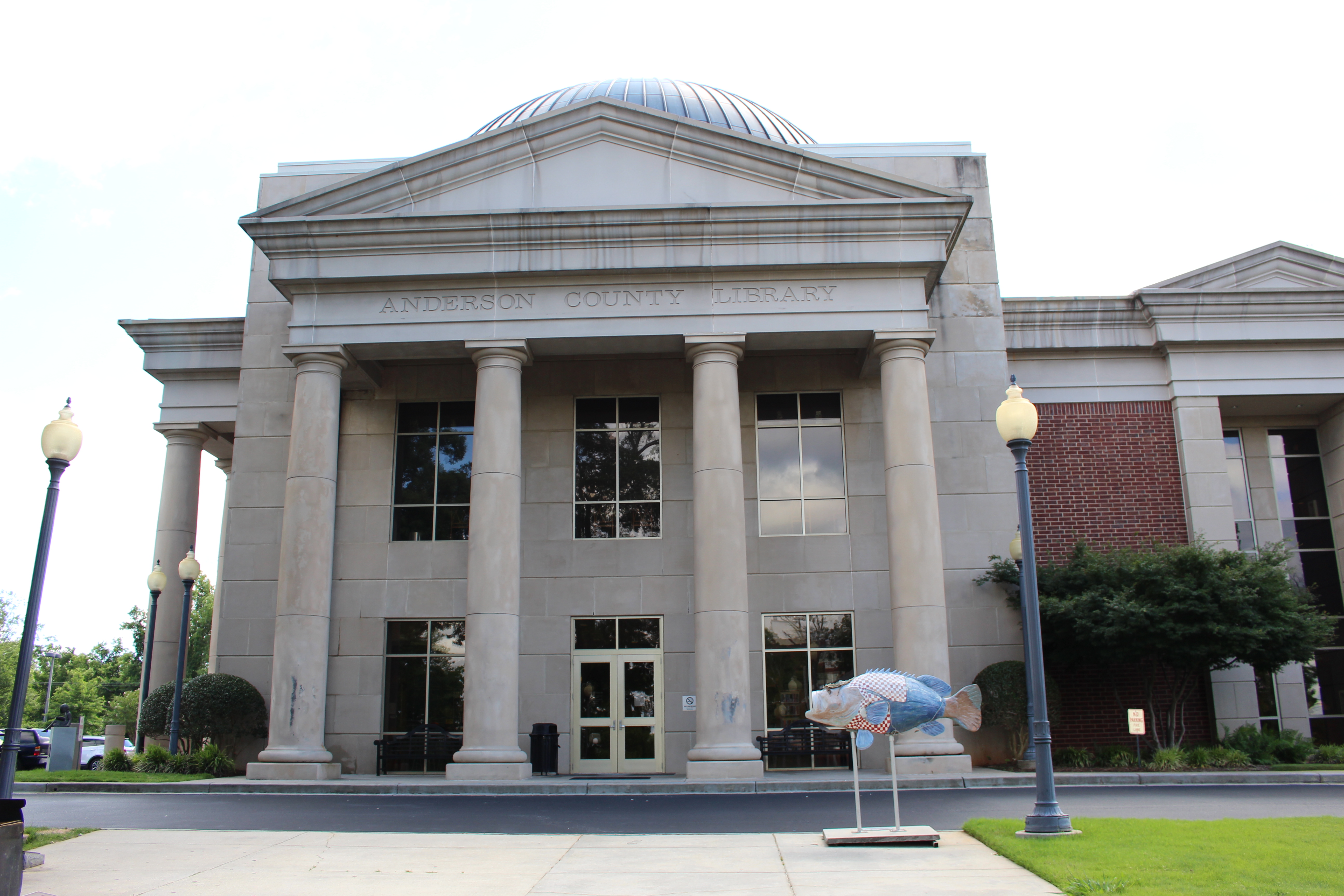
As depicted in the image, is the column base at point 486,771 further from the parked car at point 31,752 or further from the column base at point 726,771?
the parked car at point 31,752

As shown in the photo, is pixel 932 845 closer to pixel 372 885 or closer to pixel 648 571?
pixel 372 885

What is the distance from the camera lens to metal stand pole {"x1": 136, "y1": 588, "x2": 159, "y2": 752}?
24.3 meters

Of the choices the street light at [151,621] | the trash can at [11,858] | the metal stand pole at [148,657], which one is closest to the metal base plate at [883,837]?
the trash can at [11,858]

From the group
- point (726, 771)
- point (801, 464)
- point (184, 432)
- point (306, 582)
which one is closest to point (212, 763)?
point (306, 582)

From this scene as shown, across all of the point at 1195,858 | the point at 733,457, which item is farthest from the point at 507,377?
the point at 1195,858

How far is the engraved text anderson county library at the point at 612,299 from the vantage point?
21562 mm

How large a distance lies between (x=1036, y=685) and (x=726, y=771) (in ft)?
25.7

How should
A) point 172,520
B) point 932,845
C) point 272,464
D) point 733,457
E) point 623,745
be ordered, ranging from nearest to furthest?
point 932,845, point 733,457, point 623,745, point 272,464, point 172,520

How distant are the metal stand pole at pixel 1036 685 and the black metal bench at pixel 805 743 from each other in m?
8.81

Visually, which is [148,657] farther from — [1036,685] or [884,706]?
[1036,685]

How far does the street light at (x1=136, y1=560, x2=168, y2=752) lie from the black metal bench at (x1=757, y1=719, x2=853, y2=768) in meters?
14.3

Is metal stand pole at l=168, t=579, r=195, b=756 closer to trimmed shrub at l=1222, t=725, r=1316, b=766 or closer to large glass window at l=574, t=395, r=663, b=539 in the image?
large glass window at l=574, t=395, r=663, b=539

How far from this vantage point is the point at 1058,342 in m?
25.5

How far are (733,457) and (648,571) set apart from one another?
3.88 meters
